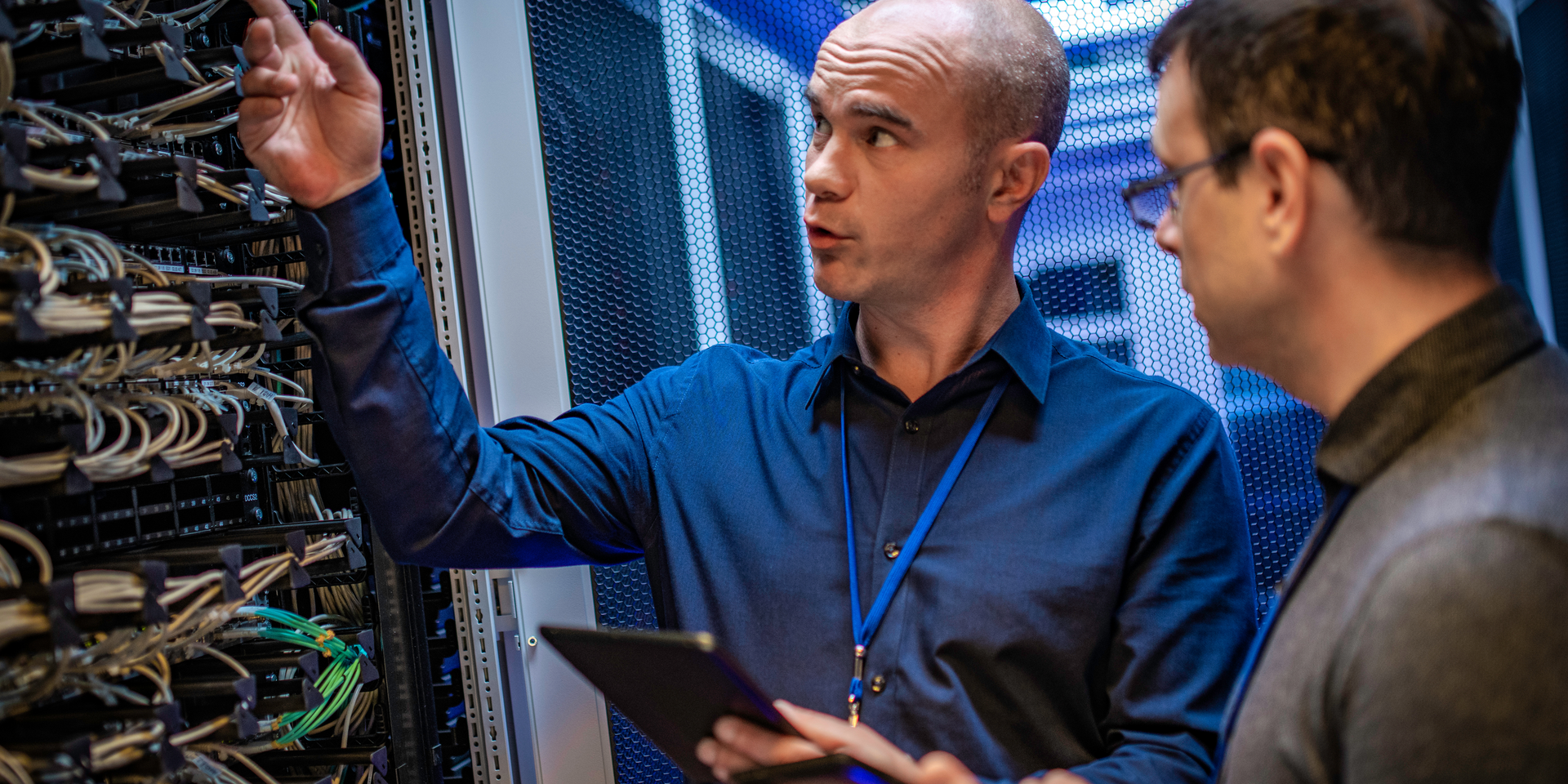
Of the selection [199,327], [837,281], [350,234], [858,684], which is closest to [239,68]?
[350,234]

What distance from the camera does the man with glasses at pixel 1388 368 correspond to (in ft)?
2.04

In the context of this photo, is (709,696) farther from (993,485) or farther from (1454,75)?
(1454,75)

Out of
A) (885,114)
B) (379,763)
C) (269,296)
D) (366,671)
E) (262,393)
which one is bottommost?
(379,763)

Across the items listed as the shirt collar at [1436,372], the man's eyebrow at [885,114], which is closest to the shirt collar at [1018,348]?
the man's eyebrow at [885,114]

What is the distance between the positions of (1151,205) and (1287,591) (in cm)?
42

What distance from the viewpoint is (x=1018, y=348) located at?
1.42 meters

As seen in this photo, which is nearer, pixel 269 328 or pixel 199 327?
pixel 199 327

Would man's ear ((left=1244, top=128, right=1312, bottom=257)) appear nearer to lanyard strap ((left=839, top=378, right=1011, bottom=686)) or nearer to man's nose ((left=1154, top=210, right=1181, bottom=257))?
man's nose ((left=1154, top=210, right=1181, bottom=257))

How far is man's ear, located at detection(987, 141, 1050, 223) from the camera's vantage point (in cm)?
149

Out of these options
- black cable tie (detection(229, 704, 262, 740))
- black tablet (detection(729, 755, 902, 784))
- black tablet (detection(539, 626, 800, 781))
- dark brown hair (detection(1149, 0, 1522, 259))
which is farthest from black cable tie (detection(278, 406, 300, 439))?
dark brown hair (detection(1149, 0, 1522, 259))

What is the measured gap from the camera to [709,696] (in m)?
1.00

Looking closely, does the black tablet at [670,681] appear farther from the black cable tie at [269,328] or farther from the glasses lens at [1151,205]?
the glasses lens at [1151,205]

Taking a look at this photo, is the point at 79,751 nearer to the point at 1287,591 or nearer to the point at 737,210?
the point at 1287,591

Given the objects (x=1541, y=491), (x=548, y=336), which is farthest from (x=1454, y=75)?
(x=548, y=336)
